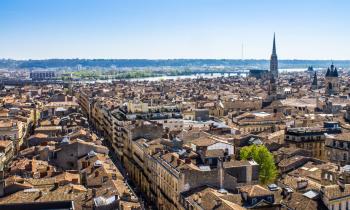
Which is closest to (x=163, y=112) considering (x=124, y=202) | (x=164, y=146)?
(x=164, y=146)

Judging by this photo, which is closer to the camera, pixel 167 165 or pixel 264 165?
pixel 167 165

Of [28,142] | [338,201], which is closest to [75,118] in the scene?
[28,142]

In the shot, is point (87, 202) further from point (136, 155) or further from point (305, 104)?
point (305, 104)

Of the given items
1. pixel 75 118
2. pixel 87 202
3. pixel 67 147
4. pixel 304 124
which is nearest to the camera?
pixel 87 202

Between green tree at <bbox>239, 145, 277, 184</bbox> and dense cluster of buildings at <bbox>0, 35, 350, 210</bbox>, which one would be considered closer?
dense cluster of buildings at <bbox>0, 35, 350, 210</bbox>

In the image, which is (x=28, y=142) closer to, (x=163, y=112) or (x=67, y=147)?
(x=67, y=147)

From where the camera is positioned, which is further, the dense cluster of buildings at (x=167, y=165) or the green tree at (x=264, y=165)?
the green tree at (x=264, y=165)

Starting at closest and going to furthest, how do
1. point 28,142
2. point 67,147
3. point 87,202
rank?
1. point 87,202
2. point 67,147
3. point 28,142

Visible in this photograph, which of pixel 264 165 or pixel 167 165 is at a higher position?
pixel 167 165

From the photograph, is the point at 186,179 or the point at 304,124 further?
the point at 304,124
